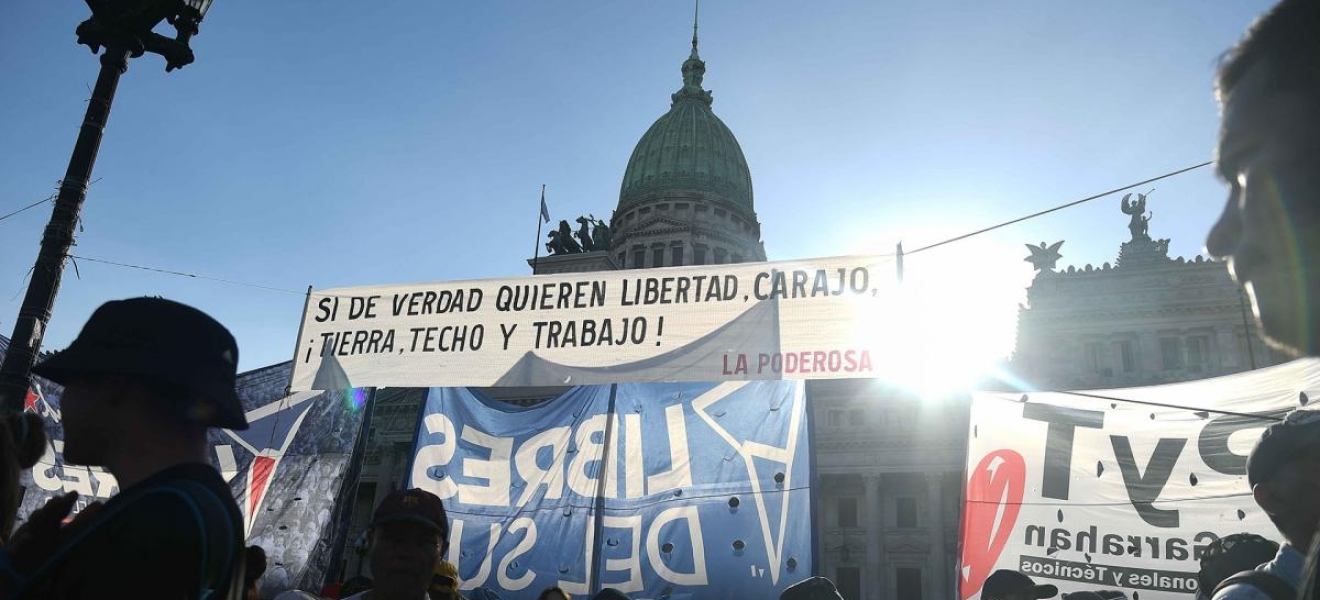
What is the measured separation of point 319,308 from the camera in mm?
8242

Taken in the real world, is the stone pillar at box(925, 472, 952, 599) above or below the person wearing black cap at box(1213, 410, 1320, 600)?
below

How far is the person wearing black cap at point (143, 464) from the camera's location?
5.18 ft

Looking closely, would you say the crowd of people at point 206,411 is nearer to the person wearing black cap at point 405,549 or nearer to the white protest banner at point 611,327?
the person wearing black cap at point 405,549

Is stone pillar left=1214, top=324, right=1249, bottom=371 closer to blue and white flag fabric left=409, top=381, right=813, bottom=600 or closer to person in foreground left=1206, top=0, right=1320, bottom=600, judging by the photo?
blue and white flag fabric left=409, top=381, right=813, bottom=600

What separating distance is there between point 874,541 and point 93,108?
43933mm

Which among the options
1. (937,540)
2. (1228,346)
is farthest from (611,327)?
(1228,346)

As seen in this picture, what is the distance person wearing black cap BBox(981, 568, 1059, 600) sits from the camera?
19.9 ft

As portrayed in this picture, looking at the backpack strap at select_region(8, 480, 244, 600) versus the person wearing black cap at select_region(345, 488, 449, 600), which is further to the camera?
the person wearing black cap at select_region(345, 488, 449, 600)

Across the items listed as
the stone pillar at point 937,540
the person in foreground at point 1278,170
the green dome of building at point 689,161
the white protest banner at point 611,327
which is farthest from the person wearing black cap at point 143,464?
the green dome of building at point 689,161

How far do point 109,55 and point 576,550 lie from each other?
5.79m

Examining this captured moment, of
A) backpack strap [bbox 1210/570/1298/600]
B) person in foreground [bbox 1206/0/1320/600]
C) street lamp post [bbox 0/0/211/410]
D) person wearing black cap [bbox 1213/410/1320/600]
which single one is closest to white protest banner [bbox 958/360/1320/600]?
person wearing black cap [bbox 1213/410/1320/600]

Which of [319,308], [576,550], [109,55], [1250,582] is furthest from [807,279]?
[109,55]

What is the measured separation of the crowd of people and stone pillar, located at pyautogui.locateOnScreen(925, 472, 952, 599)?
42878 millimetres

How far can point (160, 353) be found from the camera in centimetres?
192
